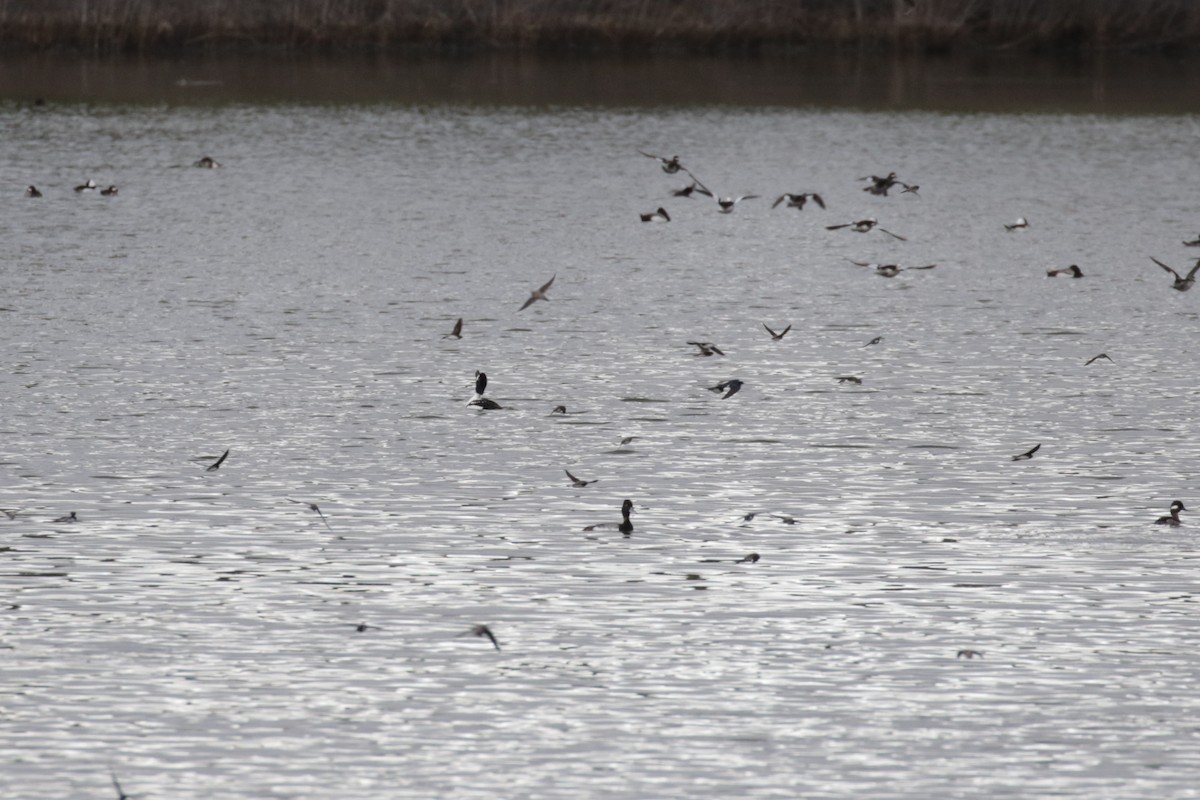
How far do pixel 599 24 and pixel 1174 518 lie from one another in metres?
37.2

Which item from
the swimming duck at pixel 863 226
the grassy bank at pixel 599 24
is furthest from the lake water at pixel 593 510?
the grassy bank at pixel 599 24

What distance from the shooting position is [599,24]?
4750cm

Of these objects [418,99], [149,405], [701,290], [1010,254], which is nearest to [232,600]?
[149,405]

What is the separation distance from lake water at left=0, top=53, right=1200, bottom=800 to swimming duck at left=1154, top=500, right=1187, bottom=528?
0.20ft

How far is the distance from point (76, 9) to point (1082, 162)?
24077mm

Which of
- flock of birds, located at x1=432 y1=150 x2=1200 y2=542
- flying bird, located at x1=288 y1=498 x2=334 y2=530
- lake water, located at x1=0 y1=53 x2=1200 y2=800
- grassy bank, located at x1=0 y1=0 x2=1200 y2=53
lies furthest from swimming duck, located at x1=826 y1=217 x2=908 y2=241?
grassy bank, located at x1=0 y1=0 x2=1200 y2=53

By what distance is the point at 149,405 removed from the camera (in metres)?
14.7

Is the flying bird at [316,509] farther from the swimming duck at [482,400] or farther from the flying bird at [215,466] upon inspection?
the swimming duck at [482,400]

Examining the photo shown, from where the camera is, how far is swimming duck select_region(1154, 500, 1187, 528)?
11461mm

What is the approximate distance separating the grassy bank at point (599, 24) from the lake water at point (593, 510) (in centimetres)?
2173

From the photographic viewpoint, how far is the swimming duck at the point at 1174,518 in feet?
37.6

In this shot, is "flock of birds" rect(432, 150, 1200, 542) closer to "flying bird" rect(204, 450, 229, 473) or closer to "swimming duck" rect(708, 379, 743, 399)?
"swimming duck" rect(708, 379, 743, 399)

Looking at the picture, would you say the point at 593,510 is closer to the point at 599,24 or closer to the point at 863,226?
the point at 863,226

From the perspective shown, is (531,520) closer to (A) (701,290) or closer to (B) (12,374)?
(B) (12,374)
